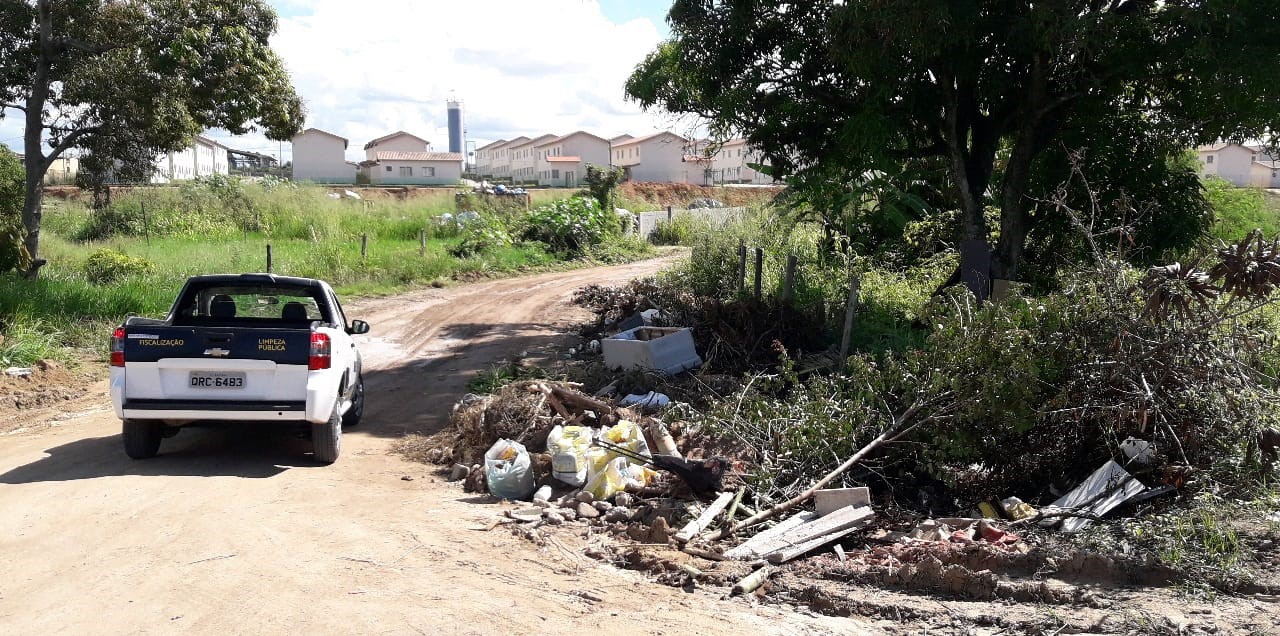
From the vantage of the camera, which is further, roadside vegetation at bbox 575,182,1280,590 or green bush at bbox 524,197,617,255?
green bush at bbox 524,197,617,255

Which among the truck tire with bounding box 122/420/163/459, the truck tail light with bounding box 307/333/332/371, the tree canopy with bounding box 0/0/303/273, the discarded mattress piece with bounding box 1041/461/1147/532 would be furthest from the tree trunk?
the discarded mattress piece with bounding box 1041/461/1147/532

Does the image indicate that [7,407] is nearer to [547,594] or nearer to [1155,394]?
[547,594]

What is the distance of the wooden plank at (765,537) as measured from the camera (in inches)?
235

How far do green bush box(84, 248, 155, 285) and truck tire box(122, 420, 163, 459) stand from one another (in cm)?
1145

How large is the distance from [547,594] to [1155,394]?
4.47m

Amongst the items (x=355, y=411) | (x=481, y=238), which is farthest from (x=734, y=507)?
(x=481, y=238)

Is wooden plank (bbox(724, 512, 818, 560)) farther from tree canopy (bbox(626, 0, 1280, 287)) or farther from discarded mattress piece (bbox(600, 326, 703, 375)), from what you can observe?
tree canopy (bbox(626, 0, 1280, 287))

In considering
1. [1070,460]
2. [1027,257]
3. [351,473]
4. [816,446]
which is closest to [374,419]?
[351,473]

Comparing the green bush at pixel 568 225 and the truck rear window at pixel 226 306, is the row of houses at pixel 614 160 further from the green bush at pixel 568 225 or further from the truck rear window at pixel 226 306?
the truck rear window at pixel 226 306

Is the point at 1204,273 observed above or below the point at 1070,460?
above

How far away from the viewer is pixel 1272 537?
5465mm

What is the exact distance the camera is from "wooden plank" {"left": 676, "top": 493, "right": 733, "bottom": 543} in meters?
6.23

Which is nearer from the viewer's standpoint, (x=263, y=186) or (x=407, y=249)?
(x=407, y=249)

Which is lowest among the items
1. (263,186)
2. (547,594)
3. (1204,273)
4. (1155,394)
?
(547,594)
